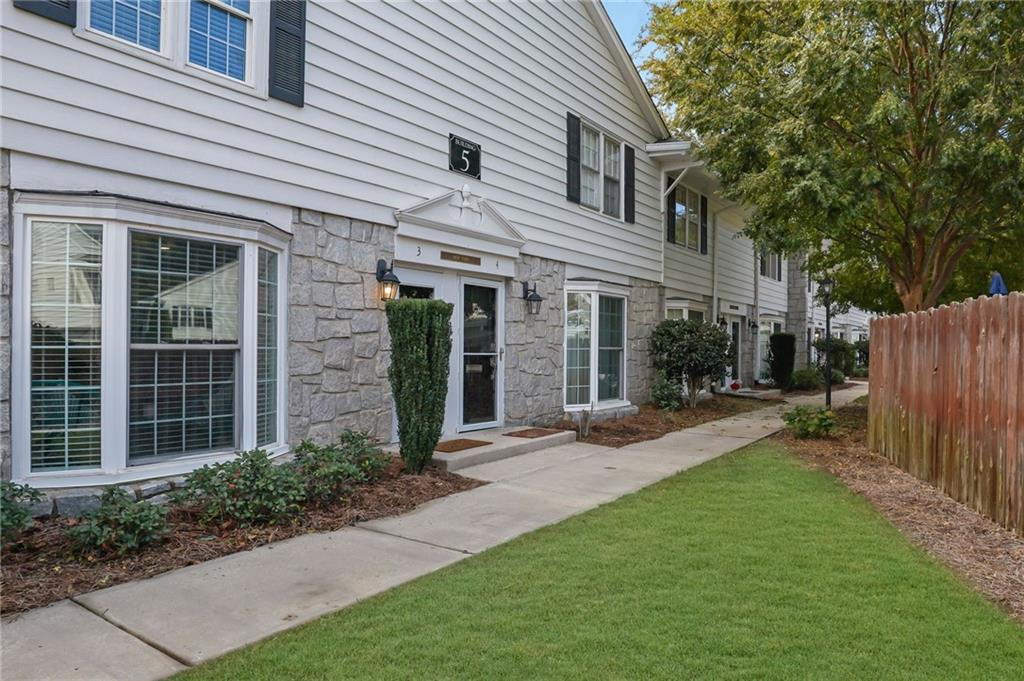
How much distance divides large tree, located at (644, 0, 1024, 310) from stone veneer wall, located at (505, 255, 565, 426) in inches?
123

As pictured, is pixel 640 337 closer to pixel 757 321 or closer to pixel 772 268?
pixel 757 321

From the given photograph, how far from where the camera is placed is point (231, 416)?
5.46 m

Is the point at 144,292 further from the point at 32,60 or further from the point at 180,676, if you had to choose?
the point at 180,676

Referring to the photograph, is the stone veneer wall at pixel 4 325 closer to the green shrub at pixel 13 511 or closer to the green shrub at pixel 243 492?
the green shrub at pixel 13 511

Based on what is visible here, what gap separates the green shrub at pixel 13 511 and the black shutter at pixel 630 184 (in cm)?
994

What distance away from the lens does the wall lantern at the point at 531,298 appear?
368 inches

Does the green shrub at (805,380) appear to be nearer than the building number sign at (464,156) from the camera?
No

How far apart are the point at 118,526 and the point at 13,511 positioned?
0.55 metres

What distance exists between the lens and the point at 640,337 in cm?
1240

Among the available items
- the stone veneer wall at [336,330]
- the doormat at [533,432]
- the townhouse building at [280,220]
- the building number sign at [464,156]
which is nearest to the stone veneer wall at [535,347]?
the townhouse building at [280,220]

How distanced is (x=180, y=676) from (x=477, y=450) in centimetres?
469

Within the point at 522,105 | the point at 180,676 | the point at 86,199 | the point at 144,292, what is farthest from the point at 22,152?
the point at 522,105

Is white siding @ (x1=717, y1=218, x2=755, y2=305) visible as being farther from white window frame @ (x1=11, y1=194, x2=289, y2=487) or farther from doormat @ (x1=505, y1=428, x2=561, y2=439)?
white window frame @ (x1=11, y1=194, x2=289, y2=487)

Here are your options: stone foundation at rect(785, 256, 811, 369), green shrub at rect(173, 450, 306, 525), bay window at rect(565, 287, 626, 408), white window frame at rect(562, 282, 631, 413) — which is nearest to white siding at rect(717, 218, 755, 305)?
stone foundation at rect(785, 256, 811, 369)
